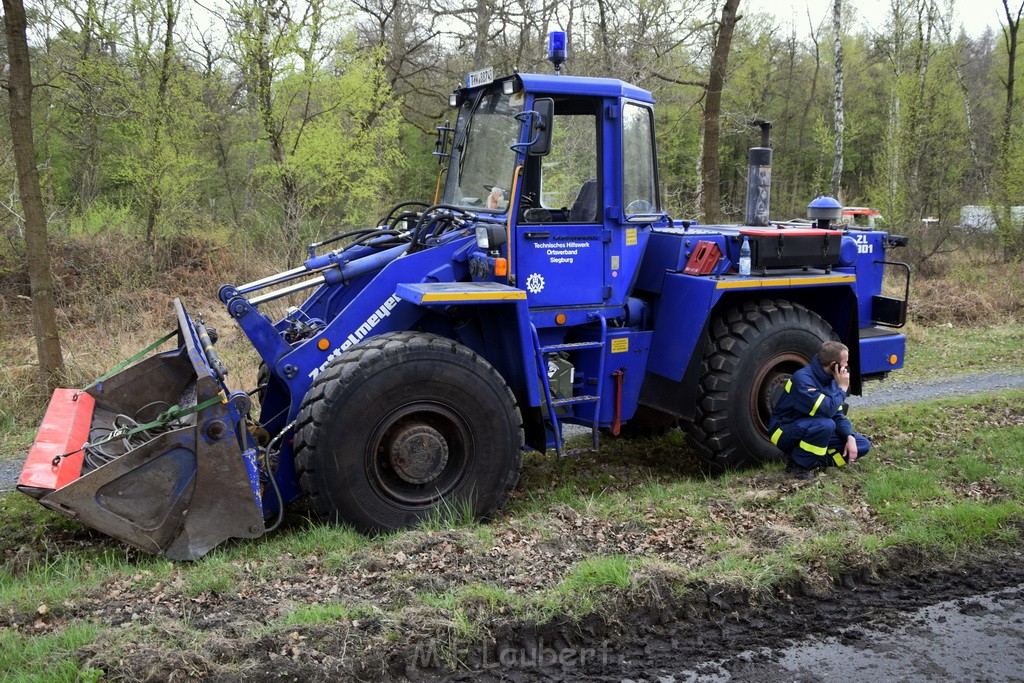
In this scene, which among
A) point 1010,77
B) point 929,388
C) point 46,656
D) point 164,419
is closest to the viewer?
point 46,656

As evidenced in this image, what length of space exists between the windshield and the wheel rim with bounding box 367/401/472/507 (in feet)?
5.21

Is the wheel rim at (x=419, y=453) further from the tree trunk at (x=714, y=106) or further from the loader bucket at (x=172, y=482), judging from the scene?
the tree trunk at (x=714, y=106)

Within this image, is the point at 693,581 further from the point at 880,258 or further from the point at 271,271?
the point at 271,271

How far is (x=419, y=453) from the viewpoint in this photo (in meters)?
5.09

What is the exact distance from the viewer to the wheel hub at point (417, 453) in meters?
5.05

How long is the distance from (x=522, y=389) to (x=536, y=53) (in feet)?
49.0

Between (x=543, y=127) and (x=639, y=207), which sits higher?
(x=543, y=127)

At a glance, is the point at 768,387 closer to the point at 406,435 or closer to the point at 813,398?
the point at 813,398

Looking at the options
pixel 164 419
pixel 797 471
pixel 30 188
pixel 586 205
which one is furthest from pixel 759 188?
pixel 30 188

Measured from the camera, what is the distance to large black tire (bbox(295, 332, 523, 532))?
4836 mm

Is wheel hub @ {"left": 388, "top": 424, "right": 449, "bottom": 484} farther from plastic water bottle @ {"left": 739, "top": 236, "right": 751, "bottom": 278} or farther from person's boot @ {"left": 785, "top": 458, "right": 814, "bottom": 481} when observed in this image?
plastic water bottle @ {"left": 739, "top": 236, "right": 751, "bottom": 278}

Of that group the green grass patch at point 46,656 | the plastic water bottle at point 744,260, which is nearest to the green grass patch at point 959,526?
the plastic water bottle at point 744,260

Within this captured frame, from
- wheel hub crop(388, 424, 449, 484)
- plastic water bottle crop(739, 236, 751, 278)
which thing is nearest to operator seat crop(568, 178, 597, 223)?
plastic water bottle crop(739, 236, 751, 278)

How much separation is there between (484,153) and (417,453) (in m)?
2.31
